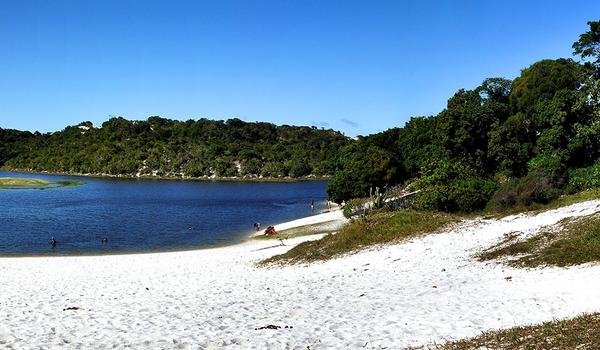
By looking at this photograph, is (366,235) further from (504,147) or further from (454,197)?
(504,147)

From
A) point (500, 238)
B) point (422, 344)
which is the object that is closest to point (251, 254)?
point (500, 238)

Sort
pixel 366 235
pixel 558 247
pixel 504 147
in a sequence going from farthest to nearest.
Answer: pixel 504 147
pixel 366 235
pixel 558 247

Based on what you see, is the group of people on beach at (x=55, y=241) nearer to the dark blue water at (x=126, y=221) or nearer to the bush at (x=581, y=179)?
the dark blue water at (x=126, y=221)

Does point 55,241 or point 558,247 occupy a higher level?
point 558,247

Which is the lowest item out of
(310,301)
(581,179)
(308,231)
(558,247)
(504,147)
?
(308,231)

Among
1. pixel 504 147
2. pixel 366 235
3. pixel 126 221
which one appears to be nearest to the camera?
pixel 366 235

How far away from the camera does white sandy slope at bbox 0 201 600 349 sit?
45.6 feet

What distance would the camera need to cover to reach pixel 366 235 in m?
31.3

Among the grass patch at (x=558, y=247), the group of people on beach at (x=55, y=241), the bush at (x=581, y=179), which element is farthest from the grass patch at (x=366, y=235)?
the group of people on beach at (x=55, y=241)

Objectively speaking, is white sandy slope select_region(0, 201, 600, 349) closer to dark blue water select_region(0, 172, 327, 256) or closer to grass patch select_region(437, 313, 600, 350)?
grass patch select_region(437, 313, 600, 350)

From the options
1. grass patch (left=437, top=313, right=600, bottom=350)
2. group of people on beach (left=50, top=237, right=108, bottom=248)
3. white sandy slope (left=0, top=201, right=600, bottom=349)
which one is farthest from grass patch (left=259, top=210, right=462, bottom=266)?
group of people on beach (left=50, top=237, right=108, bottom=248)

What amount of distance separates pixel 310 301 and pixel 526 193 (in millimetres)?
29665

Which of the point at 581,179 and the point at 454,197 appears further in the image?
the point at 454,197

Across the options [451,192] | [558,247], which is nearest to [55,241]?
[451,192]
